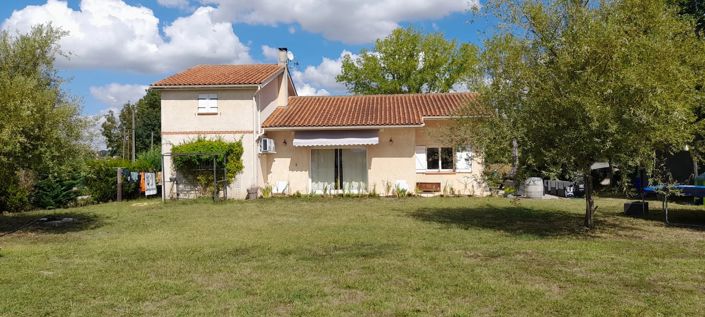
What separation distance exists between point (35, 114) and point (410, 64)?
154 feet

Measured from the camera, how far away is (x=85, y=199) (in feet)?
88.5

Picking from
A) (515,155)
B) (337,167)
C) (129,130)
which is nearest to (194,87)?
(337,167)

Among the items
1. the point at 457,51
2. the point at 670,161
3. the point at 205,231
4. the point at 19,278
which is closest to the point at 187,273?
the point at 19,278

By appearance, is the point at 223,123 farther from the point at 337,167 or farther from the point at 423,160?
the point at 423,160

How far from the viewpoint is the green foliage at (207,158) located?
88.0ft

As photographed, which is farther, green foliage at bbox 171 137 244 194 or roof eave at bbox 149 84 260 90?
roof eave at bbox 149 84 260 90

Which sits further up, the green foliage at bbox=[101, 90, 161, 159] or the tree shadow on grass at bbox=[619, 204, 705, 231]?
the green foliage at bbox=[101, 90, 161, 159]

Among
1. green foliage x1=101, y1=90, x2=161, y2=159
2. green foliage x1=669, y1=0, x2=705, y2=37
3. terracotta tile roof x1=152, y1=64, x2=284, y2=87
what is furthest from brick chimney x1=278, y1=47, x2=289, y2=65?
green foliage x1=101, y1=90, x2=161, y2=159

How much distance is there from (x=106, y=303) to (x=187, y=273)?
2.14 m

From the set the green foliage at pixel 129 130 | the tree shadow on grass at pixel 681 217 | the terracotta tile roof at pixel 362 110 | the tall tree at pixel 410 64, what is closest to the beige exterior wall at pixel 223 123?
the terracotta tile roof at pixel 362 110

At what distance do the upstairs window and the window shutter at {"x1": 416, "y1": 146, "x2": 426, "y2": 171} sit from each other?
10.9m

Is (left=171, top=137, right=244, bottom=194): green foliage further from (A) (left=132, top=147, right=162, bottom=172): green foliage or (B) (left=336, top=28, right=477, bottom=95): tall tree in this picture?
(B) (left=336, top=28, right=477, bottom=95): tall tree

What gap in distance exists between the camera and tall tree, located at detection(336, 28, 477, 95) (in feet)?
191

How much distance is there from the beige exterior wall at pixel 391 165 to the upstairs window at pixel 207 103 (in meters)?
3.24
